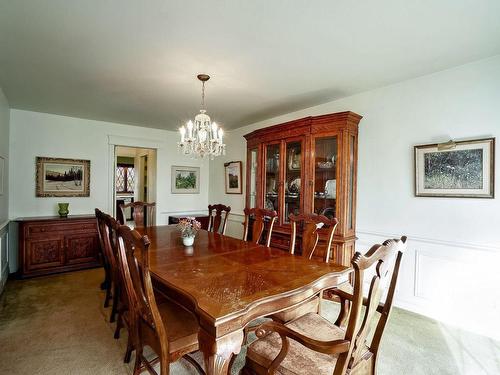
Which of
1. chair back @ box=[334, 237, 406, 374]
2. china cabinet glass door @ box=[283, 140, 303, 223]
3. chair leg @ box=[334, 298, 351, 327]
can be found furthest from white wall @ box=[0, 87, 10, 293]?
chair back @ box=[334, 237, 406, 374]

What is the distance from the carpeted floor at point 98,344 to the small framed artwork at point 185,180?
2.67 metres

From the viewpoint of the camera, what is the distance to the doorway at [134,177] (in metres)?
5.19

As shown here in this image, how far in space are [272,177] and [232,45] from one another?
1.93 meters

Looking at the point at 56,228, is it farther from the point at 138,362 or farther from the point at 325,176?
the point at 325,176

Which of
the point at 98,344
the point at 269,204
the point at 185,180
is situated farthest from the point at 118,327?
the point at 185,180

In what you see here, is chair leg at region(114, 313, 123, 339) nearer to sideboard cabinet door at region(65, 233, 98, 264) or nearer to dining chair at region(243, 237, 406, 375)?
dining chair at region(243, 237, 406, 375)

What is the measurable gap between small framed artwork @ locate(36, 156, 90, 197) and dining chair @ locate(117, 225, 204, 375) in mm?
3469

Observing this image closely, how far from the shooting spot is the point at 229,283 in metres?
1.47

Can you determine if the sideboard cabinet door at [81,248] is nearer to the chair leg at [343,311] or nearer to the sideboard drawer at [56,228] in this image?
the sideboard drawer at [56,228]

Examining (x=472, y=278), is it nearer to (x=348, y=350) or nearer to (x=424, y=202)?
(x=424, y=202)

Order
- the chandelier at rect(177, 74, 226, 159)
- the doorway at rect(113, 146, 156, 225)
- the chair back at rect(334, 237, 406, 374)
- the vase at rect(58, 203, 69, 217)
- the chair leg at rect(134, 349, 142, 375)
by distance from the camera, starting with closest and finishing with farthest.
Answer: the chair back at rect(334, 237, 406, 374) < the chair leg at rect(134, 349, 142, 375) < the chandelier at rect(177, 74, 226, 159) < the vase at rect(58, 203, 69, 217) < the doorway at rect(113, 146, 156, 225)

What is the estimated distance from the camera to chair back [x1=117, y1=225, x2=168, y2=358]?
124 centimetres

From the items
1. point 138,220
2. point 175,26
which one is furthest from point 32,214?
point 175,26

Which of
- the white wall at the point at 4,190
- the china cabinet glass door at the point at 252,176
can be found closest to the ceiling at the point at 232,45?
the white wall at the point at 4,190
